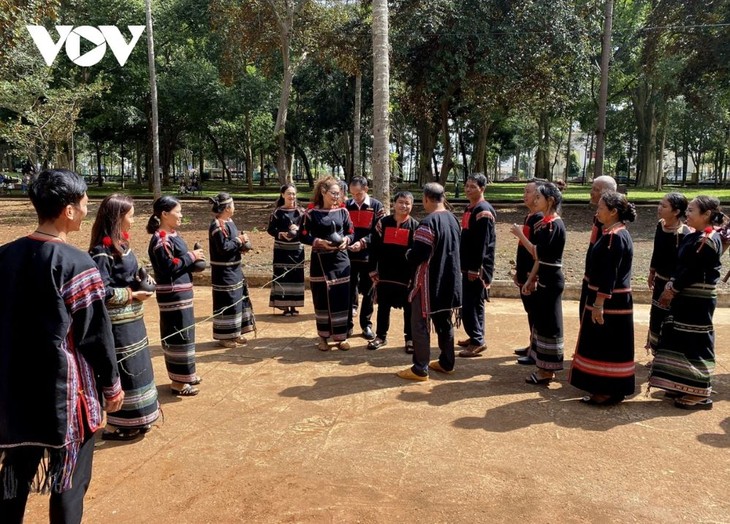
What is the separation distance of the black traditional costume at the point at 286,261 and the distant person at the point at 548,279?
3059mm

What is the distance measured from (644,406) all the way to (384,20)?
292 inches

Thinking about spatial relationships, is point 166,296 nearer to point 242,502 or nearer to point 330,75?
point 242,502

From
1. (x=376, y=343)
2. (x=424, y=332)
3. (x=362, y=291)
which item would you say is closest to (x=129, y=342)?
(x=424, y=332)

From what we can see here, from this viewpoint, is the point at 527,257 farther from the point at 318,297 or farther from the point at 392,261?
the point at 318,297

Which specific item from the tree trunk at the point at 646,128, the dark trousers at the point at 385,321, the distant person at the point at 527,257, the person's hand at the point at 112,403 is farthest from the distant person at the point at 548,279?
the tree trunk at the point at 646,128

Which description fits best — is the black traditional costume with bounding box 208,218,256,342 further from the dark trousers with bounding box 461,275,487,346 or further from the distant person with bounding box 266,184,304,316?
the dark trousers with bounding box 461,275,487,346

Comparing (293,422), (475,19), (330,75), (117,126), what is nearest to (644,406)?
(293,422)

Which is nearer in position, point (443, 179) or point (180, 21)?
point (443, 179)

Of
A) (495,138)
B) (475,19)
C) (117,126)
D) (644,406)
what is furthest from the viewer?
(495,138)

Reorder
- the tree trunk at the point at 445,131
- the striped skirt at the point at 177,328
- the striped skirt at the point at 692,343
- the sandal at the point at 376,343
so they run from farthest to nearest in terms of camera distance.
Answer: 1. the tree trunk at the point at 445,131
2. the sandal at the point at 376,343
3. the striped skirt at the point at 177,328
4. the striped skirt at the point at 692,343

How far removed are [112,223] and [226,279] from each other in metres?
2.29

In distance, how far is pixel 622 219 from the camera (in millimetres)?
4469

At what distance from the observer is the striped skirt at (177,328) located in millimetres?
4664

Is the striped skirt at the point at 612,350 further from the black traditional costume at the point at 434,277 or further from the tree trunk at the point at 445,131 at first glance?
the tree trunk at the point at 445,131
